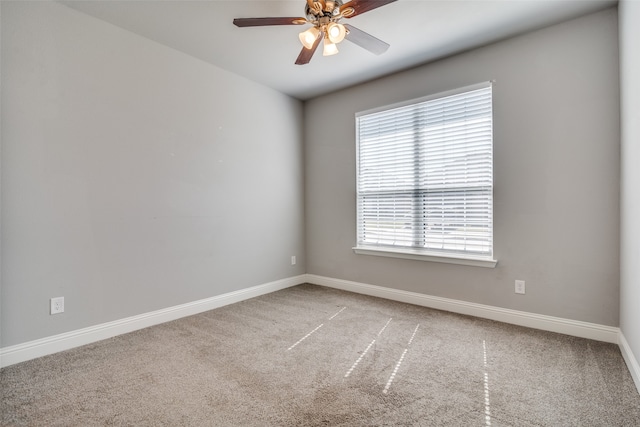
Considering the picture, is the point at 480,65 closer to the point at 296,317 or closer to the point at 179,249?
the point at 296,317

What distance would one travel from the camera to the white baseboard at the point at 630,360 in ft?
6.04

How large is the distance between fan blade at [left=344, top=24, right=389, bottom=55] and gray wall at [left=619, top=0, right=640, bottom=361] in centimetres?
150

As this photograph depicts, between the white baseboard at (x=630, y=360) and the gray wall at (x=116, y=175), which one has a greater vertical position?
the gray wall at (x=116, y=175)

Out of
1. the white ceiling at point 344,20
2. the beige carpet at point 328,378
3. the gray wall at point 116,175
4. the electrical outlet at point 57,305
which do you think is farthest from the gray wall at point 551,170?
the electrical outlet at point 57,305

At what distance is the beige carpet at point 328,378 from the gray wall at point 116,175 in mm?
466

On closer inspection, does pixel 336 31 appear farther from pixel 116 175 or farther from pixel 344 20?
pixel 116 175

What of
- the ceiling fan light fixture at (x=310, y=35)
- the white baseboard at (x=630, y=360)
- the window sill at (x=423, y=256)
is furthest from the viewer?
the window sill at (x=423, y=256)

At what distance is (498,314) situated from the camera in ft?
9.57

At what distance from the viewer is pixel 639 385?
178 cm

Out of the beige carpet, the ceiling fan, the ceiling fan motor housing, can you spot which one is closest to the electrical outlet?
the beige carpet

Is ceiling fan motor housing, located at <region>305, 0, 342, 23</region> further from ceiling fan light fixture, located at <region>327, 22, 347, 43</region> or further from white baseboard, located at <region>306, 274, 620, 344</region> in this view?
white baseboard, located at <region>306, 274, 620, 344</region>

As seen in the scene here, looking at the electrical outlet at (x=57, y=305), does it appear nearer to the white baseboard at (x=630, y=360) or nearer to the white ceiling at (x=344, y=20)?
the white ceiling at (x=344, y=20)

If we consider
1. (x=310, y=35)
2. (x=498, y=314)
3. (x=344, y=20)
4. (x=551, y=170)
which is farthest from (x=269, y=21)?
(x=498, y=314)

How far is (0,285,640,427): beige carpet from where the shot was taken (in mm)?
1603
